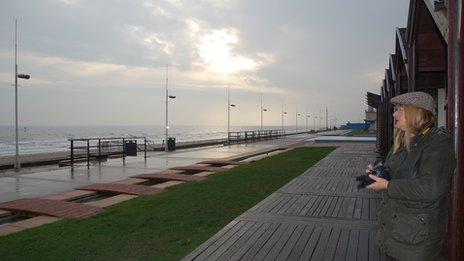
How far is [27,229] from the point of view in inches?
249

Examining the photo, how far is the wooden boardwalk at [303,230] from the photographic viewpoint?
188 inches

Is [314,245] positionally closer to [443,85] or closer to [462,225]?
[462,225]

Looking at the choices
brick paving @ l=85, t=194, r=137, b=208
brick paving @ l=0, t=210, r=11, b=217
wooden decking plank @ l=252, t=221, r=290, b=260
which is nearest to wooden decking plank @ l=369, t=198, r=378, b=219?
wooden decking plank @ l=252, t=221, r=290, b=260

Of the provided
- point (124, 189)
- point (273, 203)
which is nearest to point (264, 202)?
point (273, 203)

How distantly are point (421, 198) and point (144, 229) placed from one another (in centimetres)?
472

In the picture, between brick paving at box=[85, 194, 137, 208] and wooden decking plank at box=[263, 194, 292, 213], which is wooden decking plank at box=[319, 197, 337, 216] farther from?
brick paving at box=[85, 194, 137, 208]

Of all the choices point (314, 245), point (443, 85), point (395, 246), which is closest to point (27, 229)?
point (314, 245)

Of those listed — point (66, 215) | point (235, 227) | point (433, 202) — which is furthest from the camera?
point (66, 215)

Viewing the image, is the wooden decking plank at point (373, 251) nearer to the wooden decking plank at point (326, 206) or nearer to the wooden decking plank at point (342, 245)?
the wooden decking plank at point (342, 245)

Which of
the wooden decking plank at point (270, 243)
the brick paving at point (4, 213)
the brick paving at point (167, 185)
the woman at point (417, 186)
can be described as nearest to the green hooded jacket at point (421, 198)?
the woman at point (417, 186)

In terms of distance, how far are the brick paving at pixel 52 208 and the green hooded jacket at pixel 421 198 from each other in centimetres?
589

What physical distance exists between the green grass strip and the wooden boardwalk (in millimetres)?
390

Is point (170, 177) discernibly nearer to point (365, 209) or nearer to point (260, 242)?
point (365, 209)

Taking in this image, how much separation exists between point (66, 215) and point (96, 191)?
2.80 meters
